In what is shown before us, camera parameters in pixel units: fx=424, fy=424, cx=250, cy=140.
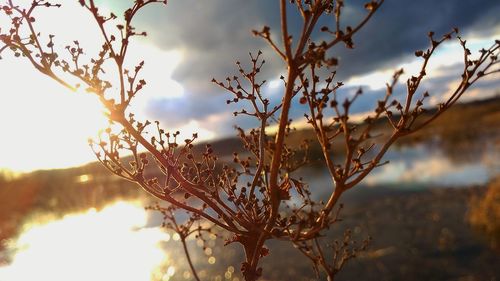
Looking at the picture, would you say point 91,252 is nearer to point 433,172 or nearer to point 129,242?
point 129,242

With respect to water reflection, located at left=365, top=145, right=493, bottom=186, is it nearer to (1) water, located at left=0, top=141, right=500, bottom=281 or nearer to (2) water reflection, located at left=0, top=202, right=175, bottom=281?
(1) water, located at left=0, top=141, right=500, bottom=281

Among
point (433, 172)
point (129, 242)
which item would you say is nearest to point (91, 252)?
point (129, 242)

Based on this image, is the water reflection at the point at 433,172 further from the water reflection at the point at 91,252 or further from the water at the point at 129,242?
the water reflection at the point at 91,252

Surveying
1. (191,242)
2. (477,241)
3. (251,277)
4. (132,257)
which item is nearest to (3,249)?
(132,257)

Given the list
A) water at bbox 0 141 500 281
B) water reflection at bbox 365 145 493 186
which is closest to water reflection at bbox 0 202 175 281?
water at bbox 0 141 500 281

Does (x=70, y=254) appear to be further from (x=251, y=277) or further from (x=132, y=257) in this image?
(x=251, y=277)

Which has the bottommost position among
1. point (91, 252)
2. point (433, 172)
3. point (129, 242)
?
point (91, 252)

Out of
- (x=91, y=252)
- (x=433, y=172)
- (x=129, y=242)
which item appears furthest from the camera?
(x=433, y=172)

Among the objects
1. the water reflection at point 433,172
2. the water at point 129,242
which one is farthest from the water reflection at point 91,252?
the water reflection at point 433,172
